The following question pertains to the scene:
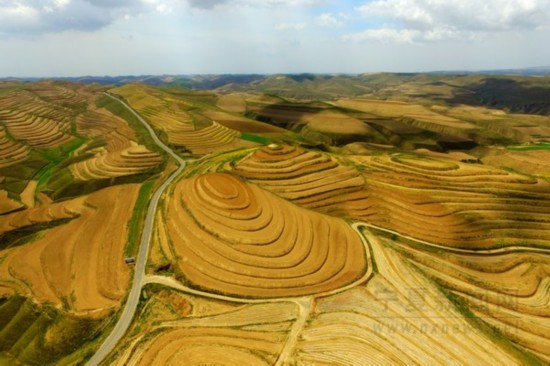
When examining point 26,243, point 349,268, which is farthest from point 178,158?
point 349,268

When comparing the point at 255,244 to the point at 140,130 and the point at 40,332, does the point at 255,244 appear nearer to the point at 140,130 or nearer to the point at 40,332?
the point at 40,332

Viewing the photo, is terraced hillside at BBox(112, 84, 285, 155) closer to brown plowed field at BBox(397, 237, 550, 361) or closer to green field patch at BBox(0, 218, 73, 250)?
green field patch at BBox(0, 218, 73, 250)

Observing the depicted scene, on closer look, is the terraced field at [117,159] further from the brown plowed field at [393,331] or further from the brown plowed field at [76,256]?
the brown plowed field at [393,331]

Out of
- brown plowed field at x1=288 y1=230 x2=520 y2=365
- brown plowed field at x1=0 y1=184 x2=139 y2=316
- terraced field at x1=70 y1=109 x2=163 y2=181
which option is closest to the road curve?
brown plowed field at x1=0 y1=184 x2=139 y2=316

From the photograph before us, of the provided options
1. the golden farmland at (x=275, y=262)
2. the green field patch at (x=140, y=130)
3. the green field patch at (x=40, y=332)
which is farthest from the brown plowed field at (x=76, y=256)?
the green field patch at (x=140, y=130)

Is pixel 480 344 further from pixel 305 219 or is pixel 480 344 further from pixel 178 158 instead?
pixel 178 158
